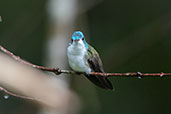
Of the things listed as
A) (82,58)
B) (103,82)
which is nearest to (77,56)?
(82,58)

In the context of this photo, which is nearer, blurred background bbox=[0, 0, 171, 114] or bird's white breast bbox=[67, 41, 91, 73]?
bird's white breast bbox=[67, 41, 91, 73]

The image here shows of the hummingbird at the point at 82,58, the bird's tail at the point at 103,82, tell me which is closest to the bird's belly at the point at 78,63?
the hummingbird at the point at 82,58

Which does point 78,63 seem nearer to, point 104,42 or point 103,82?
point 103,82

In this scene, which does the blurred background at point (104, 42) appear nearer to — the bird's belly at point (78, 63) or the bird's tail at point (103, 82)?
the bird's tail at point (103, 82)

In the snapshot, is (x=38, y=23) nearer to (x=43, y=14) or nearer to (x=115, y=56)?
(x=43, y=14)

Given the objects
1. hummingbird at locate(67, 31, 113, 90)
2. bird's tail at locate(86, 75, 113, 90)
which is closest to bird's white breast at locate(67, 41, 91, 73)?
hummingbird at locate(67, 31, 113, 90)

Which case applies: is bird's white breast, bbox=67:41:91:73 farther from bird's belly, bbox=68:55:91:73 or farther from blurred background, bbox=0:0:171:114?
blurred background, bbox=0:0:171:114
